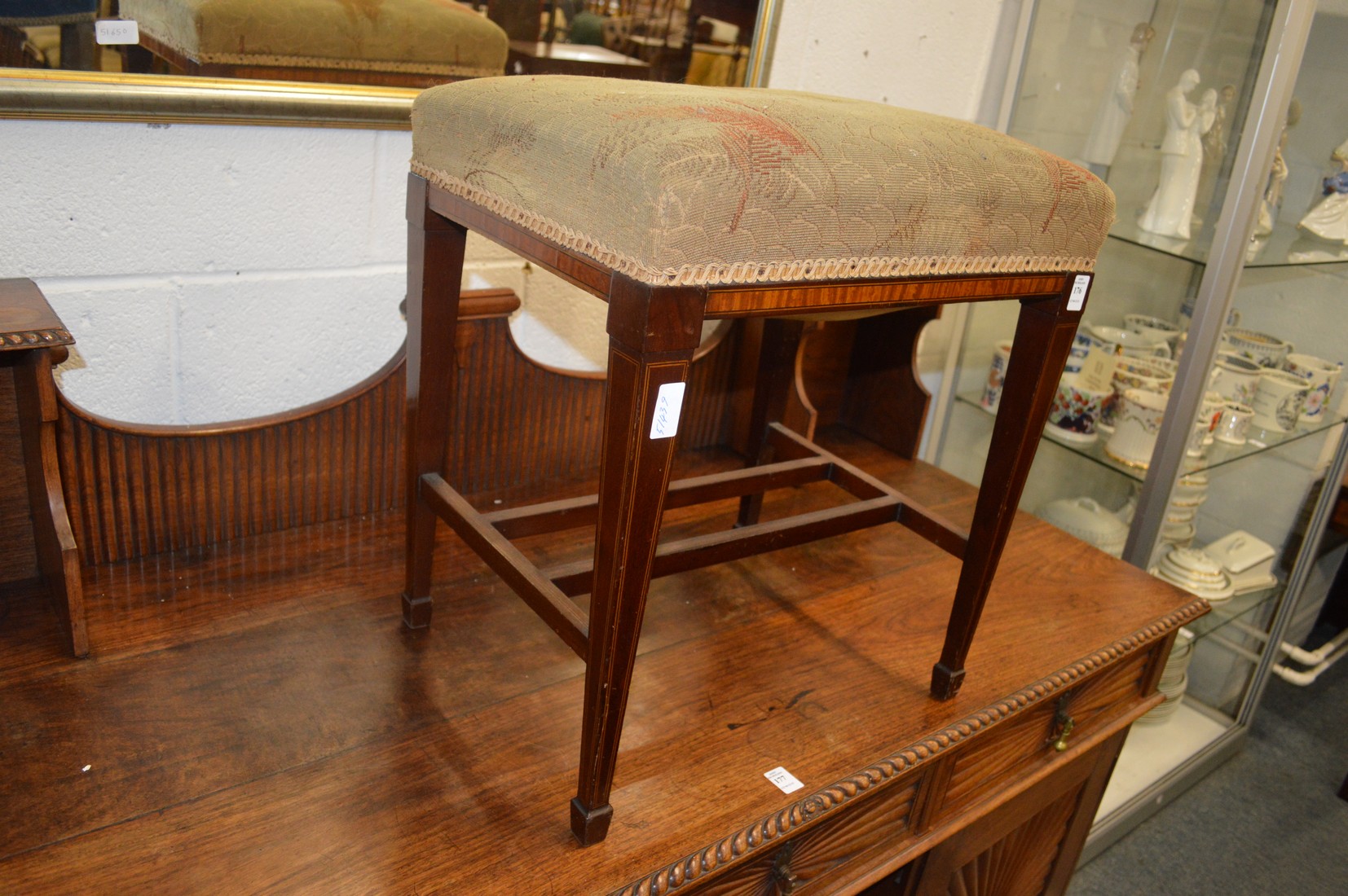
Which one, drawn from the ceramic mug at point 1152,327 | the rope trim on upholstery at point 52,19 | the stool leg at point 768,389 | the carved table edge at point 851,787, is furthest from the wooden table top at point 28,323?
the ceramic mug at point 1152,327

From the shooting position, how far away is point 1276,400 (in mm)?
1681

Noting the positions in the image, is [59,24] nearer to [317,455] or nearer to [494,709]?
[317,455]

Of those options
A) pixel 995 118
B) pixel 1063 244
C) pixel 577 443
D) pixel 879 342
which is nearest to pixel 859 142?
pixel 1063 244

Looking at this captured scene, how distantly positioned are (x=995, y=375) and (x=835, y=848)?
106 centimetres

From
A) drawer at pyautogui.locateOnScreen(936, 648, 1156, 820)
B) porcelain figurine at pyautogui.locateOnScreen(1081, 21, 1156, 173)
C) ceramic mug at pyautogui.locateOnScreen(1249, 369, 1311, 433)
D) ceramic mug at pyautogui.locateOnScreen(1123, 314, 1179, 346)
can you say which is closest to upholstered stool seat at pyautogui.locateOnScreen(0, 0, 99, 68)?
drawer at pyautogui.locateOnScreen(936, 648, 1156, 820)

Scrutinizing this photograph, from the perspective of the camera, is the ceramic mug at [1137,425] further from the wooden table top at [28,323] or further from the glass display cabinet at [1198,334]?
the wooden table top at [28,323]

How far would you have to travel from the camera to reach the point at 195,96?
0.91 m

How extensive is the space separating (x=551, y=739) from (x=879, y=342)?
876 millimetres

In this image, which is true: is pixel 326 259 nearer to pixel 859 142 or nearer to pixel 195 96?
pixel 195 96

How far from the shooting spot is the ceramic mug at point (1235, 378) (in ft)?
5.30

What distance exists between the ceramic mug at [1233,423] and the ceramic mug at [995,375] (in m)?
0.34

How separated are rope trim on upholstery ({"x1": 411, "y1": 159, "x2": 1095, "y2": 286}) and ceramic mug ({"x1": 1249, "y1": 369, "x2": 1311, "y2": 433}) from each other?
1039 mm

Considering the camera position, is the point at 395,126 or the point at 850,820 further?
the point at 395,126

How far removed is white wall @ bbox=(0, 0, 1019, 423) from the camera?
2.94 feet
